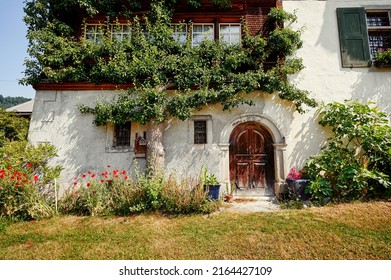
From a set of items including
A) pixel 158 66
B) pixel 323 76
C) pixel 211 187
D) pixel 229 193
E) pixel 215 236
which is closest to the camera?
pixel 215 236

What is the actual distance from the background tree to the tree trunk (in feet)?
0.10

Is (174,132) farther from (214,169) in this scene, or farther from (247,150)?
(247,150)

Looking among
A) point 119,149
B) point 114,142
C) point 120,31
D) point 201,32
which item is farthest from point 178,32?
point 119,149

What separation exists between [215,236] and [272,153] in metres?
3.77

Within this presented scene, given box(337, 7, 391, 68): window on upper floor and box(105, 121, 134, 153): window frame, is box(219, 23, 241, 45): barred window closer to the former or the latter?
box(337, 7, 391, 68): window on upper floor

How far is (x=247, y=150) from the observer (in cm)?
700

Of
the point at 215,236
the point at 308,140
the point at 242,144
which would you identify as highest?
the point at 308,140

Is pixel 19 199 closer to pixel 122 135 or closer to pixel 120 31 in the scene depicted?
pixel 122 135

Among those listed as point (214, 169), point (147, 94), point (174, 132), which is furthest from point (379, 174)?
point (147, 94)

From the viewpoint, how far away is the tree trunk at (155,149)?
6223 millimetres

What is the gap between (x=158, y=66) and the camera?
672cm

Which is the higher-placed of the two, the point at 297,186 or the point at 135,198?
the point at 297,186

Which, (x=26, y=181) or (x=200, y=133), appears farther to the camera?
(x=200, y=133)

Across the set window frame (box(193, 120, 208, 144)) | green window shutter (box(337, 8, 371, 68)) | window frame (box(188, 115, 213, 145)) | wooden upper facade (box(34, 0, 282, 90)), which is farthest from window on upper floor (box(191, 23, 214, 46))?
green window shutter (box(337, 8, 371, 68))
